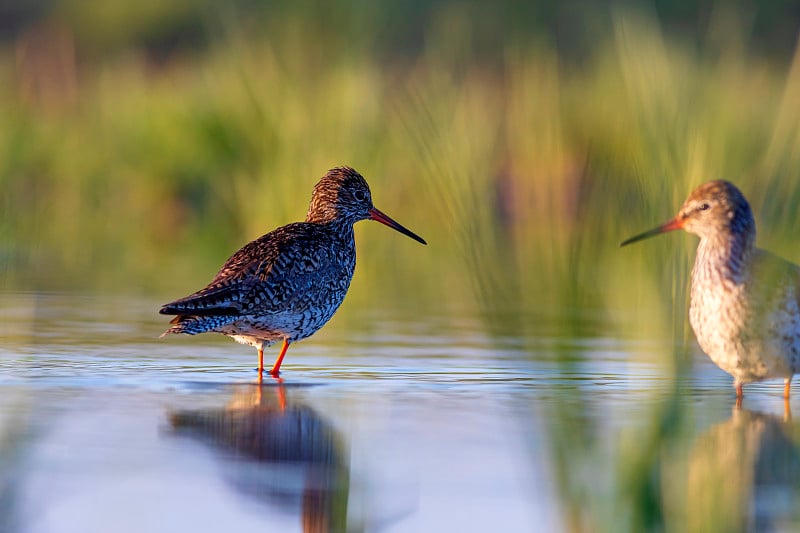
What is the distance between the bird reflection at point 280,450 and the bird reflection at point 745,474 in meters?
1.15

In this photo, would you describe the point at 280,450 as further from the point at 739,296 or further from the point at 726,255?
the point at 726,255

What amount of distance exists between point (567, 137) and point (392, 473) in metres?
11.7

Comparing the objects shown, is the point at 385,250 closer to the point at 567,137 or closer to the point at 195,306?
the point at 567,137

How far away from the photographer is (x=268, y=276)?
8.70 m

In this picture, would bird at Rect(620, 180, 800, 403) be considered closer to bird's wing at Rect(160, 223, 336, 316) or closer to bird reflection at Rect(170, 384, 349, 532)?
bird reflection at Rect(170, 384, 349, 532)

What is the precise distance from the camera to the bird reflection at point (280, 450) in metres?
5.26

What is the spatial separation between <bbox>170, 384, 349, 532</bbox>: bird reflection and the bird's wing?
771 mm

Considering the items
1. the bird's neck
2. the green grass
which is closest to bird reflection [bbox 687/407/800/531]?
the green grass

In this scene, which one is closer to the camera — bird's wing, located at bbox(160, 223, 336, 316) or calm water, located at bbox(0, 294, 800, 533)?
calm water, located at bbox(0, 294, 800, 533)

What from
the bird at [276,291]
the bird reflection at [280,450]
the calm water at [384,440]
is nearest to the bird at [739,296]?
the calm water at [384,440]

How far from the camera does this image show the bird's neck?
24.8ft

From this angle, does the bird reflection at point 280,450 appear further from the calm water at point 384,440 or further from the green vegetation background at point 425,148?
the green vegetation background at point 425,148

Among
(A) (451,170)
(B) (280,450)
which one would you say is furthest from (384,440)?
(A) (451,170)

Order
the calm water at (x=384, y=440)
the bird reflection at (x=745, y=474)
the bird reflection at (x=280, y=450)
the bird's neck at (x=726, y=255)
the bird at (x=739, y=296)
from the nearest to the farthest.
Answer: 1. the calm water at (x=384, y=440)
2. the bird reflection at (x=745, y=474)
3. the bird reflection at (x=280, y=450)
4. the bird at (x=739, y=296)
5. the bird's neck at (x=726, y=255)
